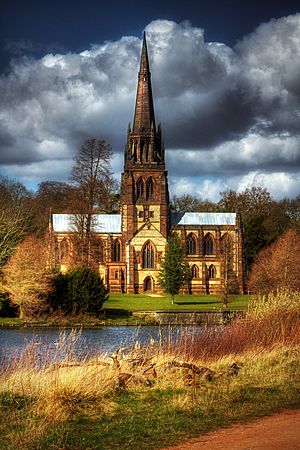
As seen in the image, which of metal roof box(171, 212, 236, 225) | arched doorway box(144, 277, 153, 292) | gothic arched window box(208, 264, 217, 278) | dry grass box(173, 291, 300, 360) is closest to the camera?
dry grass box(173, 291, 300, 360)

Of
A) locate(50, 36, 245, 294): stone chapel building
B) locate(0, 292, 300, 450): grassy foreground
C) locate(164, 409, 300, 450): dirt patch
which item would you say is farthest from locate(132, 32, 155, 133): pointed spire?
locate(164, 409, 300, 450): dirt patch

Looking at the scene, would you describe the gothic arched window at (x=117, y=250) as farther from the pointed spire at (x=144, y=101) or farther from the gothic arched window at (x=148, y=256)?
the pointed spire at (x=144, y=101)

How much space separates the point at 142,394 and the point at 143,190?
2549 inches

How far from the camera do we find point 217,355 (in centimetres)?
1825

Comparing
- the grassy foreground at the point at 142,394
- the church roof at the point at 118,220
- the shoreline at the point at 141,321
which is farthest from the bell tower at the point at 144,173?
the grassy foreground at the point at 142,394

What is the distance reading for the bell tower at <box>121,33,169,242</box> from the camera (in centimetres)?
7719

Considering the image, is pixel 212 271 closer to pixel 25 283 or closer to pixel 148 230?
pixel 148 230

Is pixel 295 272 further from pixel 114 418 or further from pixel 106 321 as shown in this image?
pixel 114 418

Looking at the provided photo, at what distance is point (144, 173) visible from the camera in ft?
258

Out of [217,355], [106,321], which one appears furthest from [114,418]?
[106,321]

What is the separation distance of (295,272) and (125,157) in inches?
1228

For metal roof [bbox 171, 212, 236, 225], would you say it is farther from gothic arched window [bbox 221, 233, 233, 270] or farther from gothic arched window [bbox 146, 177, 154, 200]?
gothic arched window [bbox 146, 177, 154, 200]

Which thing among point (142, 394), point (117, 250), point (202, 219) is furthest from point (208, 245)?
point (142, 394)

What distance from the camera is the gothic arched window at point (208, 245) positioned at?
79.6 metres
